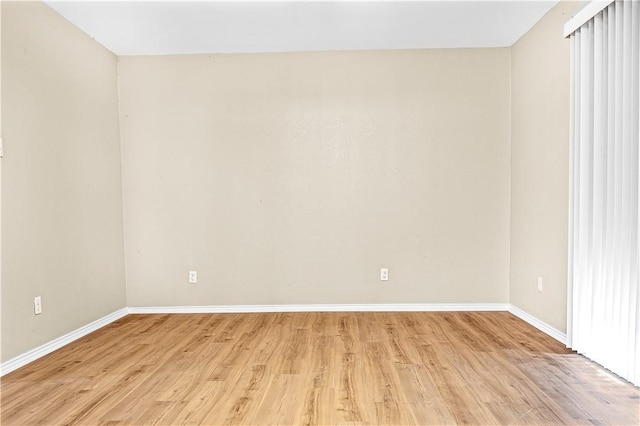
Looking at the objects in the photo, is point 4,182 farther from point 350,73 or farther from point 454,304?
point 454,304

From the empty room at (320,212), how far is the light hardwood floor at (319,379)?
0.02 metres

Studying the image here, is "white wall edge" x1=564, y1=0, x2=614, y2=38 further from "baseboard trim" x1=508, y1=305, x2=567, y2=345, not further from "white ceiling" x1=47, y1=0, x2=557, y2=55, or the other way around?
"baseboard trim" x1=508, y1=305, x2=567, y2=345

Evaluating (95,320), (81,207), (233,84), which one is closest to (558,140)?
(233,84)

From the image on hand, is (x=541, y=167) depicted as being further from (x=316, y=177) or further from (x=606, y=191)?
(x=316, y=177)

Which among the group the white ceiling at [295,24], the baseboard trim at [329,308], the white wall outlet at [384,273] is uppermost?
the white ceiling at [295,24]

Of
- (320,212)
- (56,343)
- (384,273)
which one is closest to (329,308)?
(384,273)

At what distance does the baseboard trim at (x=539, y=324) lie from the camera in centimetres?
278

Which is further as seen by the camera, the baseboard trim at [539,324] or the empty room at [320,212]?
the baseboard trim at [539,324]

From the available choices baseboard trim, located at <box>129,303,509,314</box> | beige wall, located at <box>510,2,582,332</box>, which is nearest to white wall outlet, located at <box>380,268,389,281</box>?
baseboard trim, located at <box>129,303,509,314</box>

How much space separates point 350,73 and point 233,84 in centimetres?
119

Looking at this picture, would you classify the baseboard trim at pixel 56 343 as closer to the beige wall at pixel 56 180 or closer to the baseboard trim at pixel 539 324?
the beige wall at pixel 56 180

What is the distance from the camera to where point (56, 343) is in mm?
2787

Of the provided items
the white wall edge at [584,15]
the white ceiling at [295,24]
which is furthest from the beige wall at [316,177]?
the white wall edge at [584,15]

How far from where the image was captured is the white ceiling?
9.33 feet
